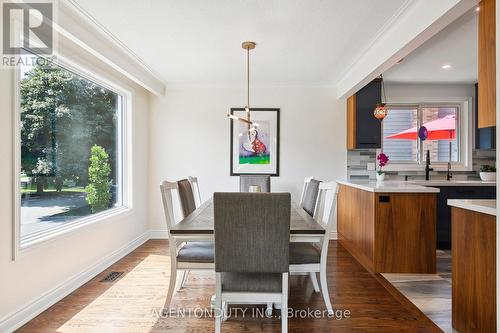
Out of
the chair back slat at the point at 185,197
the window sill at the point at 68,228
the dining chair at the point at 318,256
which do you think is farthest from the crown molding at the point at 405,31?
the window sill at the point at 68,228

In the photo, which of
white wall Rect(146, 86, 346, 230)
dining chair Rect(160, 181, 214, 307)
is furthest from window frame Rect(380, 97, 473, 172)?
dining chair Rect(160, 181, 214, 307)

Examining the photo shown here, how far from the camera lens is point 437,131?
4648 millimetres

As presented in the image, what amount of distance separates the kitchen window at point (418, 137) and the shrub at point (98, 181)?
13.1 feet

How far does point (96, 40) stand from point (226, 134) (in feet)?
7.43

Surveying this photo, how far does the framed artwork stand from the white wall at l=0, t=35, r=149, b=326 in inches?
56.3

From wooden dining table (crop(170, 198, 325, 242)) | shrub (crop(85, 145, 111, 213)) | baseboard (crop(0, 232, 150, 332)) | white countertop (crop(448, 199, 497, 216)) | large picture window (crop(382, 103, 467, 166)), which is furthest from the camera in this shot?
large picture window (crop(382, 103, 467, 166))

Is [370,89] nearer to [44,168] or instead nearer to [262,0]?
[262,0]

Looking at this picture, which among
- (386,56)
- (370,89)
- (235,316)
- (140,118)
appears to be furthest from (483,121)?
(140,118)

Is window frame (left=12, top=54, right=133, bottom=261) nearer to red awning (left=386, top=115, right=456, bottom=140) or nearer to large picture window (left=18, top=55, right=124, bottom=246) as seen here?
large picture window (left=18, top=55, right=124, bottom=246)

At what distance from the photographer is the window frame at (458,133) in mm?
4664

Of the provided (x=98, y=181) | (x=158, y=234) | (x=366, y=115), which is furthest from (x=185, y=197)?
(x=366, y=115)

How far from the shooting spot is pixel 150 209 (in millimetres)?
4746

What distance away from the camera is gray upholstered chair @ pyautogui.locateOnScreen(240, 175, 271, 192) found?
395cm

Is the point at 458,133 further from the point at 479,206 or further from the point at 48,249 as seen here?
the point at 48,249
